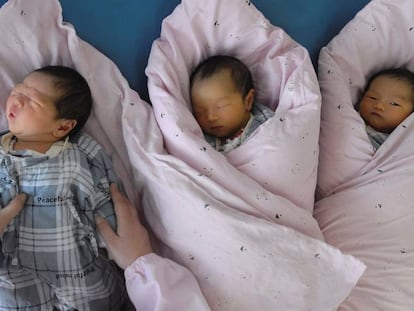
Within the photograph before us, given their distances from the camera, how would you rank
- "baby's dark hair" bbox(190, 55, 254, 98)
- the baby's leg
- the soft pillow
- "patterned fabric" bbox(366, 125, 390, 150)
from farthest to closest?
"patterned fabric" bbox(366, 125, 390, 150) < "baby's dark hair" bbox(190, 55, 254, 98) < the soft pillow < the baby's leg

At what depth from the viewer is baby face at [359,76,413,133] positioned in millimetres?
1407

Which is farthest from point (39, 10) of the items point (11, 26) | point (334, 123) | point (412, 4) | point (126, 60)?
point (412, 4)

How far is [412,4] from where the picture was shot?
1415mm

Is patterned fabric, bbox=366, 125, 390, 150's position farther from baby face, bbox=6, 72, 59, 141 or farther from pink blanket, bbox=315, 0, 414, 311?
baby face, bbox=6, 72, 59, 141

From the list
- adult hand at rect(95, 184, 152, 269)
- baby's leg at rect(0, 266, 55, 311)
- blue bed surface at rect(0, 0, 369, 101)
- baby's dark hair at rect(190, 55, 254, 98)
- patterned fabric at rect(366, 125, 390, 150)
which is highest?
blue bed surface at rect(0, 0, 369, 101)

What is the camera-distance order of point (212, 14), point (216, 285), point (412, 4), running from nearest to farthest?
point (216, 285), point (212, 14), point (412, 4)

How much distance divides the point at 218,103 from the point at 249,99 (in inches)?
3.3

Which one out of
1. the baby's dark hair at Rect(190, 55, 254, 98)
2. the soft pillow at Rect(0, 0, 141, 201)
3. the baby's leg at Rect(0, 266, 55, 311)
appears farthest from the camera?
the baby's dark hair at Rect(190, 55, 254, 98)

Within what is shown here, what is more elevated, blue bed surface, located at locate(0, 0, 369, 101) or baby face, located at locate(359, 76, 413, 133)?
blue bed surface, located at locate(0, 0, 369, 101)

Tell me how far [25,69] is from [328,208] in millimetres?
715

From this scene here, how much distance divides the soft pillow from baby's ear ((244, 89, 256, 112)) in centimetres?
24

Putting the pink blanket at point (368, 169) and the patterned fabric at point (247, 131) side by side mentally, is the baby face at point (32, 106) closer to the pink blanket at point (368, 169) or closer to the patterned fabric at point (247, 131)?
the patterned fabric at point (247, 131)

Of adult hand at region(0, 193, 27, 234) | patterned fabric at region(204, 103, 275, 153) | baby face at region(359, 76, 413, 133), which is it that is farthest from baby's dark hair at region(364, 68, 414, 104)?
adult hand at region(0, 193, 27, 234)

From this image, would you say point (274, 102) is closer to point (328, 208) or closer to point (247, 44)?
point (247, 44)
